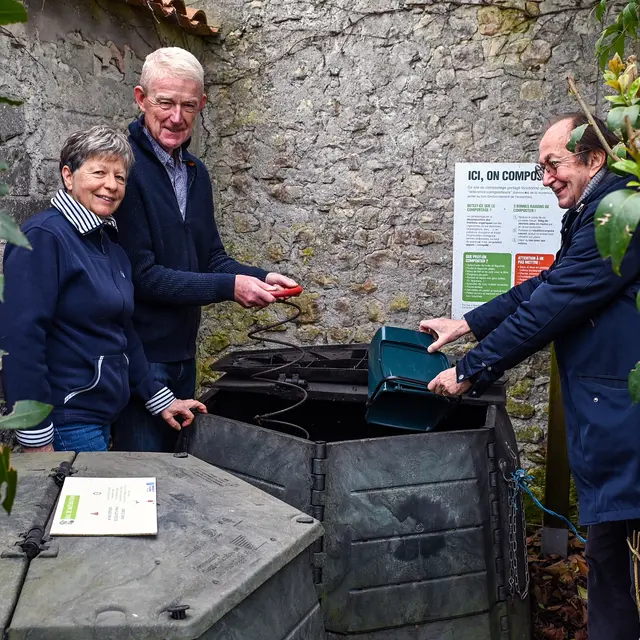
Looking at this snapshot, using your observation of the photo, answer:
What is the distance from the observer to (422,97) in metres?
4.58

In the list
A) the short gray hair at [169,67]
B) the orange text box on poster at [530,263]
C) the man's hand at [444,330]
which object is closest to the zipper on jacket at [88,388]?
the short gray hair at [169,67]

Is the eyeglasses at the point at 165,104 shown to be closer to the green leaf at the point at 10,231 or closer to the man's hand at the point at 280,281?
the man's hand at the point at 280,281

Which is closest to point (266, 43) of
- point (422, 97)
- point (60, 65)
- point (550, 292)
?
point (422, 97)

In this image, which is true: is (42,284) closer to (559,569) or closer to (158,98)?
(158,98)

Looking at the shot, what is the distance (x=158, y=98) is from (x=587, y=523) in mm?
2063

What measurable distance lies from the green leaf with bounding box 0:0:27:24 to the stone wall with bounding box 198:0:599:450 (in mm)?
3825

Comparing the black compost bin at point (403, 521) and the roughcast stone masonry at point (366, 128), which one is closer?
the black compost bin at point (403, 521)

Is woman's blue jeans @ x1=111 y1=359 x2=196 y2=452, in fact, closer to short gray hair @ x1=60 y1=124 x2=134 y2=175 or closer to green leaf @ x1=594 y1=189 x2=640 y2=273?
short gray hair @ x1=60 y1=124 x2=134 y2=175

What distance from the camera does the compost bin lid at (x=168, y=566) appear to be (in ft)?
5.00

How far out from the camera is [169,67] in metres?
3.07

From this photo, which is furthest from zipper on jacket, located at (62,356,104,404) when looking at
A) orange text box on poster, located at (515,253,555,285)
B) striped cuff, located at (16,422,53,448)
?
orange text box on poster, located at (515,253,555,285)

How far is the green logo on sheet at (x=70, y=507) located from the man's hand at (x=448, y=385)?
1329 millimetres

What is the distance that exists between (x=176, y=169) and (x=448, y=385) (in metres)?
1.32

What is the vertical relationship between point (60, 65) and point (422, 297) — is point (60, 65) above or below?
above
